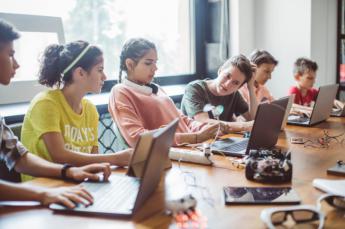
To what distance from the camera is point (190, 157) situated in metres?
1.60

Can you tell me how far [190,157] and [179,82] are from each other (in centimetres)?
192

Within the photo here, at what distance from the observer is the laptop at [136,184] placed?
106 centimetres

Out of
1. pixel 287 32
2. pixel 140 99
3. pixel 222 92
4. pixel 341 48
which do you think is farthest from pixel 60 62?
pixel 341 48

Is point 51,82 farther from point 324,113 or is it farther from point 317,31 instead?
point 317,31

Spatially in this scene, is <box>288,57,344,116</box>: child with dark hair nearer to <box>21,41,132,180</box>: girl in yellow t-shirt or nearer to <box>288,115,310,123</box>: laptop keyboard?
<box>288,115,310,123</box>: laptop keyboard

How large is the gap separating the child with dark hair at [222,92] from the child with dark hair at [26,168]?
3.49ft

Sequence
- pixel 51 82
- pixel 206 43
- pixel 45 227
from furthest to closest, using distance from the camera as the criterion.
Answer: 1. pixel 206 43
2. pixel 51 82
3. pixel 45 227

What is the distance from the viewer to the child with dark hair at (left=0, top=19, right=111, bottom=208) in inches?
45.9

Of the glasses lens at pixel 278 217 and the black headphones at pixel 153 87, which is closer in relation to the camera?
the glasses lens at pixel 278 217

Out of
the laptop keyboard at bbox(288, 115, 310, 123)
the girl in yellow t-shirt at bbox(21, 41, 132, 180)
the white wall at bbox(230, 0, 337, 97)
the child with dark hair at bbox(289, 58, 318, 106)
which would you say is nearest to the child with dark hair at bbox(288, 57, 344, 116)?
the child with dark hair at bbox(289, 58, 318, 106)

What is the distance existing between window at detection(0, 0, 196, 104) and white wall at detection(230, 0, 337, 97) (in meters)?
0.44

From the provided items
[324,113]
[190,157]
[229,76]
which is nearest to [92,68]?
[190,157]

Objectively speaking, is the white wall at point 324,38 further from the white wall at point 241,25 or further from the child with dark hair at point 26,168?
the child with dark hair at point 26,168

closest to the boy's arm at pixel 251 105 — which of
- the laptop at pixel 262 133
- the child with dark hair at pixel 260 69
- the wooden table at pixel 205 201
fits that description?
the child with dark hair at pixel 260 69
